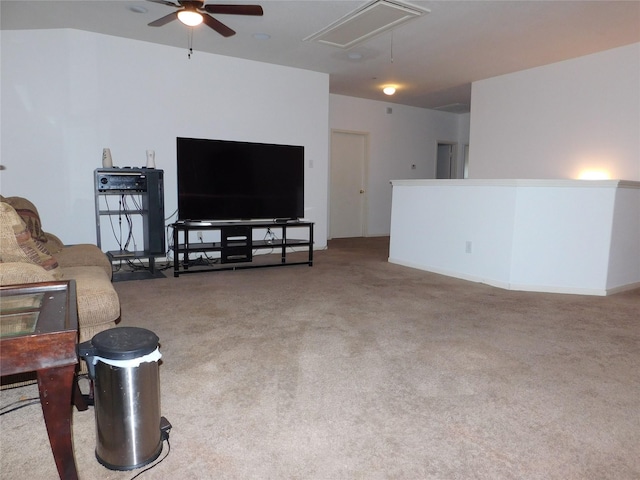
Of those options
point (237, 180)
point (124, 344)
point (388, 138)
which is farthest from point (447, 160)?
point (124, 344)

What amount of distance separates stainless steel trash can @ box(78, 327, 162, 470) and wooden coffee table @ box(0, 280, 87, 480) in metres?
0.17

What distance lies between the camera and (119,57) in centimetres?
474

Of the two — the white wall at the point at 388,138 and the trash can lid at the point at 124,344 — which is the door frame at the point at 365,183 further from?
the trash can lid at the point at 124,344

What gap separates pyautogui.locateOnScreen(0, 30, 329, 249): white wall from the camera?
14.4 ft

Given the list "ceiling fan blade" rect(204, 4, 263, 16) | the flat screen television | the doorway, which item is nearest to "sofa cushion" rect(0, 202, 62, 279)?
"ceiling fan blade" rect(204, 4, 263, 16)

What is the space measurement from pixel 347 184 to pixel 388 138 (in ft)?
4.20

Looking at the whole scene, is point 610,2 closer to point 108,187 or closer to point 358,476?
point 358,476

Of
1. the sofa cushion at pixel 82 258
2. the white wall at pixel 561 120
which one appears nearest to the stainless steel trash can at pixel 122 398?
the sofa cushion at pixel 82 258

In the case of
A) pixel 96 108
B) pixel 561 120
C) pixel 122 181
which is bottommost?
pixel 122 181

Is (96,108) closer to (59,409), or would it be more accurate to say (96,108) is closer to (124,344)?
(124,344)

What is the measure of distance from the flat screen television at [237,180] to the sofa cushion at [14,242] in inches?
104

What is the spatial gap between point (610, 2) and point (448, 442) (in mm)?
4135

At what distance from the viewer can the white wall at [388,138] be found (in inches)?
307

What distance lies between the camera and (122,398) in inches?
55.9
